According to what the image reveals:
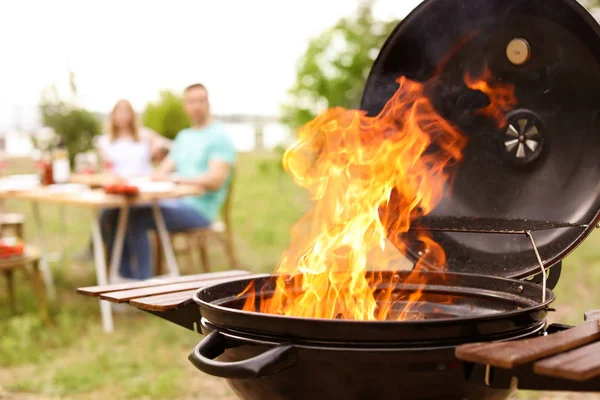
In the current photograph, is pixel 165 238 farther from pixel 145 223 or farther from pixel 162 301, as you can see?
pixel 162 301

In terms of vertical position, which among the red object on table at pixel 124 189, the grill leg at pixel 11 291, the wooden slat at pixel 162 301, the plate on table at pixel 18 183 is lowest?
the grill leg at pixel 11 291

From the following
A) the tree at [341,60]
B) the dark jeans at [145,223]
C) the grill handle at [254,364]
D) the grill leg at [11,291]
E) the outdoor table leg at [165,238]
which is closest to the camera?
the grill handle at [254,364]

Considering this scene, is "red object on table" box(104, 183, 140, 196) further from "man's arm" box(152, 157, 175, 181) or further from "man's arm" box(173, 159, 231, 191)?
"man's arm" box(152, 157, 175, 181)

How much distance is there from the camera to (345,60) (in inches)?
459

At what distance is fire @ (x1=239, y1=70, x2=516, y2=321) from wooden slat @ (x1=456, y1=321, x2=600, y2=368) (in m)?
0.61

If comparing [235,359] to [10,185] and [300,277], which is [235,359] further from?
[10,185]

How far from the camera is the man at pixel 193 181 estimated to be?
554 centimetres

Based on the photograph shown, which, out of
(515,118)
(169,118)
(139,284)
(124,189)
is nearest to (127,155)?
(124,189)

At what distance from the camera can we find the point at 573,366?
1165 millimetres

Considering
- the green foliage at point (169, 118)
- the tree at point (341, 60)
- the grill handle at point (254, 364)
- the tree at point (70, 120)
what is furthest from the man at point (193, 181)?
the tree at point (70, 120)

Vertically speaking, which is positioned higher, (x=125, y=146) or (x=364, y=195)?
(x=364, y=195)

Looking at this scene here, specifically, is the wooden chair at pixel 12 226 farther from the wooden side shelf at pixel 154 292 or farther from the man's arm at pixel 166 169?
the wooden side shelf at pixel 154 292

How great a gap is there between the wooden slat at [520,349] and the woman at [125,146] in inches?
210

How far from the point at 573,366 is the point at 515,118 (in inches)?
37.8
